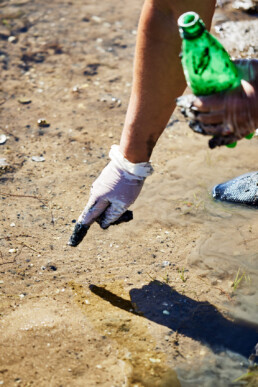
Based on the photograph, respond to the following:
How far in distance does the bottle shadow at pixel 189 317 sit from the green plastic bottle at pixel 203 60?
47.7 inches

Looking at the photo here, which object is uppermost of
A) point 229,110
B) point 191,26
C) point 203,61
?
point 191,26

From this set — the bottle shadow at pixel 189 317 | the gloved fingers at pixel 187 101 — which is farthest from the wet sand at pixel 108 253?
the gloved fingers at pixel 187 101

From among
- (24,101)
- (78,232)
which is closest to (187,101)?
(78,232)

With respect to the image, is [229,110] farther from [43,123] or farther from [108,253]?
[43,123]

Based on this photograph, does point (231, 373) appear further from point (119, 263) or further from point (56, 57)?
point (56, 57)

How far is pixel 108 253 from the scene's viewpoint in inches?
111

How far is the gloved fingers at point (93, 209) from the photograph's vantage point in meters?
2.47

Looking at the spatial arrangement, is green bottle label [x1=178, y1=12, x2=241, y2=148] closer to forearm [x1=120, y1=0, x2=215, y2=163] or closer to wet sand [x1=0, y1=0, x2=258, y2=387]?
forearm [x1=120, y1=0, x2=215, y2=163]

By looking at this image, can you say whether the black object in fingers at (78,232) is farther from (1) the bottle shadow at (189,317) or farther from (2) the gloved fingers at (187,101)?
(2) the gloved fingers at (187,101)

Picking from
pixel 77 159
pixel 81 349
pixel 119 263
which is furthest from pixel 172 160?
pixel 81 349

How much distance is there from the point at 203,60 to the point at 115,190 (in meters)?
0.92

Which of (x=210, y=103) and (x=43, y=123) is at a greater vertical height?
(x=210, y=103)

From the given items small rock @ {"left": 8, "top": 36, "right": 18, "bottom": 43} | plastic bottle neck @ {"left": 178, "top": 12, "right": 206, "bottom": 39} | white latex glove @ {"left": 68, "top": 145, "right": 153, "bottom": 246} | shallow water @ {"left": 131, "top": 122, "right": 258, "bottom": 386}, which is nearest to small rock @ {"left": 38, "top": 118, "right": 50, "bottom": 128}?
shallow water @ {"left": 131, "top": 122, "right": 258, "bottom": 386}

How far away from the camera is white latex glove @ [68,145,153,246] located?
2.38 metres
